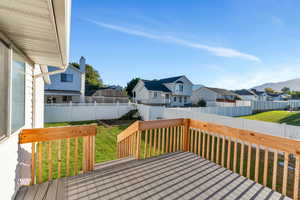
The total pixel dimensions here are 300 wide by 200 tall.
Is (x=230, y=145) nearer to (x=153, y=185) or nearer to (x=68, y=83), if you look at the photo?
(x=153, y=185)

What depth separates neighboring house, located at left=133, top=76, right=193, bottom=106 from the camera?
22.8 meters

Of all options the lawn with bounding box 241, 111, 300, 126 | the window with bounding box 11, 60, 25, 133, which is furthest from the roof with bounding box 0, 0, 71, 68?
the lawn with bounding box 241, 111, 300, 126

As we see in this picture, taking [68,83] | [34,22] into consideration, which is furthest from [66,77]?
[34,22]

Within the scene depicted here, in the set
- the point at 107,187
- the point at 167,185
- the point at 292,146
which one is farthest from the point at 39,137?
the point at 292,146

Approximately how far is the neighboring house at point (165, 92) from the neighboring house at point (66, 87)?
9.02m

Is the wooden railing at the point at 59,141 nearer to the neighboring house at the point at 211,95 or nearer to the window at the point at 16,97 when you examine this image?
the window at the point at 16,97

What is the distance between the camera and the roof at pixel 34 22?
119 centimetres

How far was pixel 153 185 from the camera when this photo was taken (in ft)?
7.92

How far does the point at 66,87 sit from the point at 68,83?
0.50 metres

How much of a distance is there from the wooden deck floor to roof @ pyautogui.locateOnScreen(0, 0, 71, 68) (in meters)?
2.26

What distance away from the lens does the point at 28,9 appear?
4.14 ft

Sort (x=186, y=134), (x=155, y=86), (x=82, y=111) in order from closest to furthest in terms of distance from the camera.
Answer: (x=186, y=134)
(x=82, y=111)
(x=155, y=86)

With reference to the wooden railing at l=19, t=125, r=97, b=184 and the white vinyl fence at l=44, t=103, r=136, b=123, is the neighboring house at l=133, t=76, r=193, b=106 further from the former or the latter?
the wooden railing at l=19, t=125, r=97, b=184

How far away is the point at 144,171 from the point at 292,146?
251 centimetres
